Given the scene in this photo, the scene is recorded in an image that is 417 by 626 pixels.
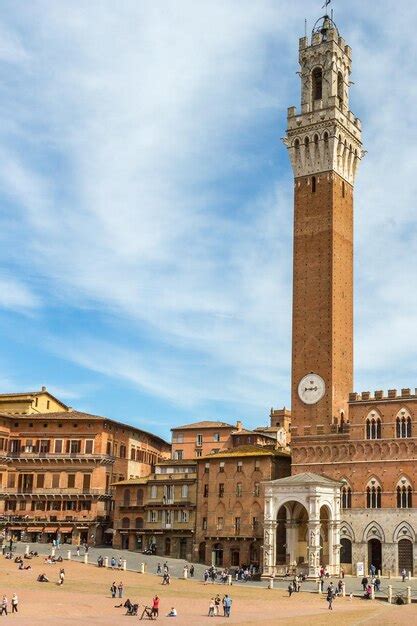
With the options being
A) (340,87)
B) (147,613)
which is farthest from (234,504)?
(340,87)

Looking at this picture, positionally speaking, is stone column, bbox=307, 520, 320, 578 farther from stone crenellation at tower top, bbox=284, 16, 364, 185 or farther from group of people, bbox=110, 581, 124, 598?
stone crenellation at tower top, bbox=284, 16, 364, 185

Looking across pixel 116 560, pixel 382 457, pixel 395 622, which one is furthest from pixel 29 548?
pixel 395 622

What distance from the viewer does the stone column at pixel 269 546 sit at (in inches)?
2761

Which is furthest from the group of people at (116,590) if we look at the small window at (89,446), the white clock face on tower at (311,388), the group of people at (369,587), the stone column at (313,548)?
the small window at (89,446)

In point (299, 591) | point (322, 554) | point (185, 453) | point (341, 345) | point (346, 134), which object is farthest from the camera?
point (185, 453)

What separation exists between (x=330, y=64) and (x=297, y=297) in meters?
23.0

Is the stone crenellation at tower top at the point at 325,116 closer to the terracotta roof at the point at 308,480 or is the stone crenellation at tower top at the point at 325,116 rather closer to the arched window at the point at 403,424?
the arched window at the point at 403,424

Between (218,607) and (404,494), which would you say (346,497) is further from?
(218,607)

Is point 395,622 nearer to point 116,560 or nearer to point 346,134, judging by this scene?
point 116,560

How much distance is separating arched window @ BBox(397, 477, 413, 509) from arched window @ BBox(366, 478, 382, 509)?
1647mm

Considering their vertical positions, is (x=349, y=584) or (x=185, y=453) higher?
(x=185, y=453)

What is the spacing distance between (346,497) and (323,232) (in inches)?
926

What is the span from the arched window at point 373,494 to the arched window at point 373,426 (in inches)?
140

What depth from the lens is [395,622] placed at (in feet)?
151
